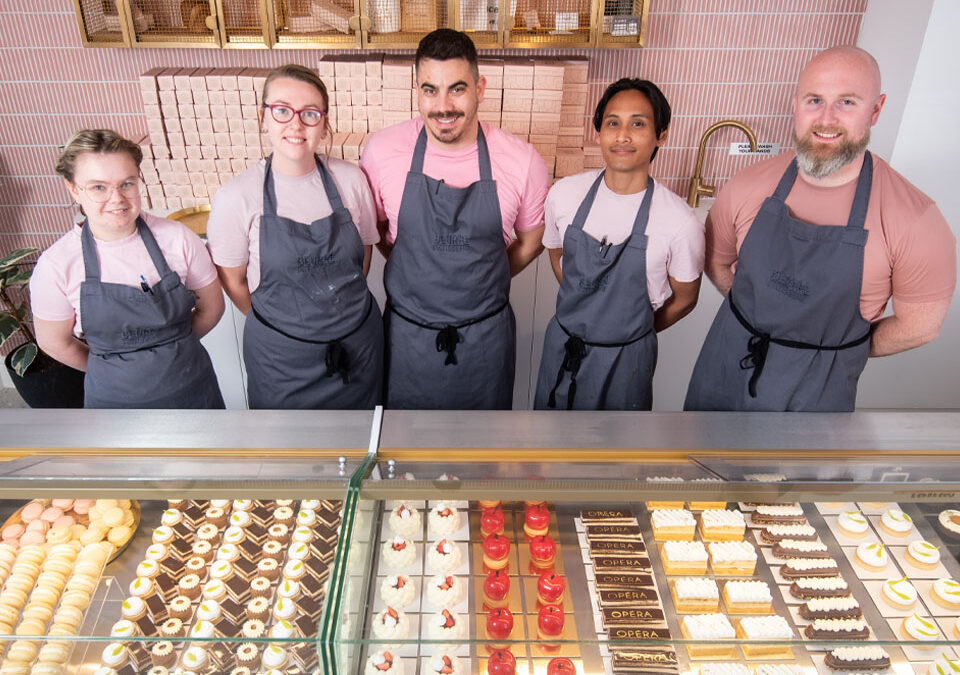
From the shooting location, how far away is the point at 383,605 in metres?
1.76

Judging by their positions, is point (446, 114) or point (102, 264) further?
point (446, 114)

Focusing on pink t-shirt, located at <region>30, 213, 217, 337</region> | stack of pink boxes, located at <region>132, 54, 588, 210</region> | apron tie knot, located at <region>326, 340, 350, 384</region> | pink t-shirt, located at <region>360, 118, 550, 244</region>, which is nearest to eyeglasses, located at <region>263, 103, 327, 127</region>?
pink t-shirt, located at <region>360, 118, 550, 244</region>

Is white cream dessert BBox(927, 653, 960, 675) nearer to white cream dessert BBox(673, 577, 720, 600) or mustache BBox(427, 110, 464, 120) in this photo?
white cream dessert BBox(673, 577, 720, 600)

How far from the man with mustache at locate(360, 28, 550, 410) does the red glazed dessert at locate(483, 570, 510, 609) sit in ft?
3.96

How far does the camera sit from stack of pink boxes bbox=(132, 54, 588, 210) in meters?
3.64

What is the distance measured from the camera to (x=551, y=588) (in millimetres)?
1851

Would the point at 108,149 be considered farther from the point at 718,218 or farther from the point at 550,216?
the point at 718,218

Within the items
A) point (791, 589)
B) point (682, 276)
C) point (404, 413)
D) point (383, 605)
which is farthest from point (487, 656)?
point (682, 276)

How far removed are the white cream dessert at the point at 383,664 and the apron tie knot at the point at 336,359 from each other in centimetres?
136

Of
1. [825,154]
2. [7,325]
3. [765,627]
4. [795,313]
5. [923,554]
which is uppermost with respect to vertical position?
[825,154]

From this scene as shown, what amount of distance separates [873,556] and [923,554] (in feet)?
0.41

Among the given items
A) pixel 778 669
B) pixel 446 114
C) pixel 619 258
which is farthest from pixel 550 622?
pixel 446 114

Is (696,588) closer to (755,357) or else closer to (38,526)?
(755,357)

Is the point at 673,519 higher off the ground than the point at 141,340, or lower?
lower
